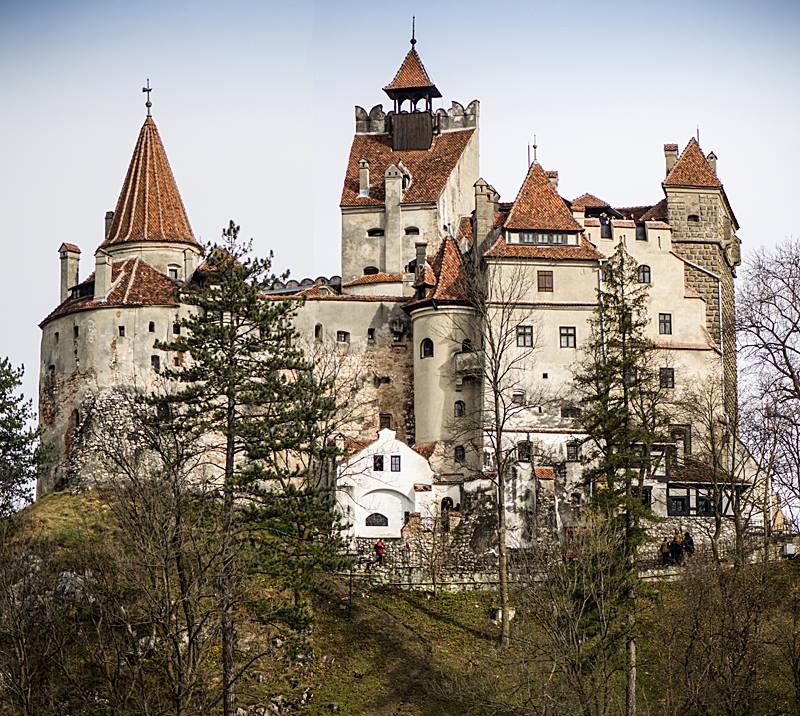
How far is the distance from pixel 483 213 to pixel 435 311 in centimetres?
619

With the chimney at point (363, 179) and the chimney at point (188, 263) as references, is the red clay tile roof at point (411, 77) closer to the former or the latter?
the chimney at point (363, 179)

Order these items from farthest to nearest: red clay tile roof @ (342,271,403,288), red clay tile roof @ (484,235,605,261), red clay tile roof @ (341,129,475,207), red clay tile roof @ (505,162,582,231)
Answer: red clay tile roof @ (341,129,475,207) → red clay tile roof @ (342,271,403,288) → red clay tile roof @ (505,162,582,231) → red clay tile roof @ (484,235,605,261)

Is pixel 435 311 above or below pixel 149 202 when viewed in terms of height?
below

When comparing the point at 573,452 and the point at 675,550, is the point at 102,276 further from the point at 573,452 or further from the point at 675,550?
the point at 675,550

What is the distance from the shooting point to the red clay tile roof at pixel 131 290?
81.9 metres

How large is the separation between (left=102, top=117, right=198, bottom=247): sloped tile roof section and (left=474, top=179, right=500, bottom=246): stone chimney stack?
12939mm

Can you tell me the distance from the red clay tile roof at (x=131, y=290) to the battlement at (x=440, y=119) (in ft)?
57.8

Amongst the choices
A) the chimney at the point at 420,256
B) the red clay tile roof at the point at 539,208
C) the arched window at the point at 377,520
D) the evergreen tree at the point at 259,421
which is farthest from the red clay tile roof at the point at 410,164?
the evergreen tree at the point at 259,421

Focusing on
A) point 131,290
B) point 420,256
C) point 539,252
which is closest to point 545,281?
point 539,252

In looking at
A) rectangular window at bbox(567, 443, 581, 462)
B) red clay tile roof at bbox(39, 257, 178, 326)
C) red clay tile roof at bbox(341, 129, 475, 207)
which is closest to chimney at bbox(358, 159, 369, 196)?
red clay tile roof at bbox(341, 129, 475, 207)

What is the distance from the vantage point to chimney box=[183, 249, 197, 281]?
85125 millimetres

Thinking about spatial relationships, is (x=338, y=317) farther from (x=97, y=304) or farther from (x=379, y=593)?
(x=379, y=593)

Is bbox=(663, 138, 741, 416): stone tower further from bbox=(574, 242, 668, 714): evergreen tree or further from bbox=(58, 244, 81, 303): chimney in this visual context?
bbox=(58, 244, 81, 303): chimney

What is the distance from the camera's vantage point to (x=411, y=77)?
97.2 meters
